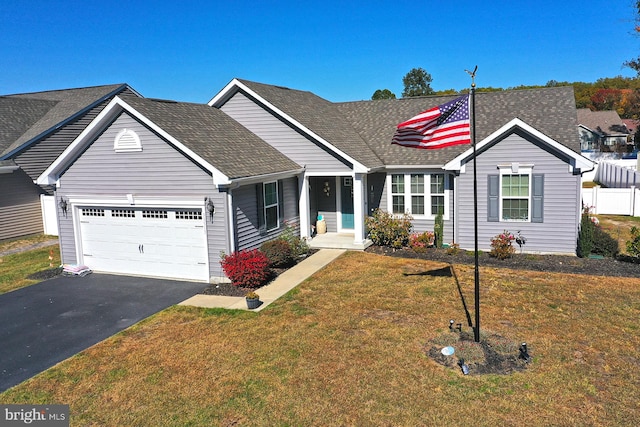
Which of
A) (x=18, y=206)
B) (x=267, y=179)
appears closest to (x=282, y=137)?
(x=267, y=179)

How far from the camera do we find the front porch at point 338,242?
57.3ft

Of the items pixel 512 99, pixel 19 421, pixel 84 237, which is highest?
pixel 512 99

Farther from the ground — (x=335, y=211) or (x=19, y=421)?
(x=335, y=211)

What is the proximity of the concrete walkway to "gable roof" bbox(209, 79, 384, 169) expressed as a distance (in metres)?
3.64

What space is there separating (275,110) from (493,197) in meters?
8.38

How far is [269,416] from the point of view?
7.05m

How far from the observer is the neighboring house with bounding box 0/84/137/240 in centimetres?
2172

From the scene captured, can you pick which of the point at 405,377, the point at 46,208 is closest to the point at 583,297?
the point at 405,377

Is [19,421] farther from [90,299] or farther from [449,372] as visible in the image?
[449,372]

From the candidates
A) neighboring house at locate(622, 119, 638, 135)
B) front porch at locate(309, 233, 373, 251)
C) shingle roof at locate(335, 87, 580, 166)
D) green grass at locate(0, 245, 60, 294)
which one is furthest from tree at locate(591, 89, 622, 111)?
green grass at locate(0, 245, 60, 294)

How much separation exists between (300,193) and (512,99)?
9800mm

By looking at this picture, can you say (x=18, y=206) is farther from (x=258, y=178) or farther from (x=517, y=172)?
(x=517, y=172)

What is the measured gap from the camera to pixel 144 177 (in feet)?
47.2

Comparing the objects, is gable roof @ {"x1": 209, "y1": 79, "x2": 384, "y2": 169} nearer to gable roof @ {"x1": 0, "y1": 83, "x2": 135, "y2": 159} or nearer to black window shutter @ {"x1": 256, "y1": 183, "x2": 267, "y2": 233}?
black window shutter @ {"x1": 256, "y1": 183, "x2": 267, "y2": 233}
